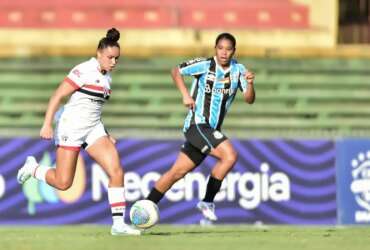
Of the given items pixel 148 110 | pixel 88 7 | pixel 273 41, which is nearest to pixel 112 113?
pixel 148 110

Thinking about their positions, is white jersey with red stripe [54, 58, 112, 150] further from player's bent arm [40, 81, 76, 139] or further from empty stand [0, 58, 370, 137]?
empty stand [0, 58, 370, 137]

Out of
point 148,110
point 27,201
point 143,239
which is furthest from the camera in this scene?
point 148,110

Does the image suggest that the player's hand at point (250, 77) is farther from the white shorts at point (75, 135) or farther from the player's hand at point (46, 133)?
the player's hand at point (46, 133)

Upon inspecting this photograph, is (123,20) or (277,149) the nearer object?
(277,149)

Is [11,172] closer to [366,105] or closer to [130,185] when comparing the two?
[130,185]

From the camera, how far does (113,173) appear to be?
8.59 meters

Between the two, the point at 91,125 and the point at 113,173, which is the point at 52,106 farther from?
the point at 113,173

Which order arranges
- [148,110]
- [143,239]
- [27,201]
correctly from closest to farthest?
[143,239], [27,201], [148,110]

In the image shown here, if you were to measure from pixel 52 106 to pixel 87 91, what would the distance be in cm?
38

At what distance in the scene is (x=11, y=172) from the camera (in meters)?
12.4

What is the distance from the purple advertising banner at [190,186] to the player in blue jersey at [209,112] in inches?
117

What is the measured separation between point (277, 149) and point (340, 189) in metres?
0.92

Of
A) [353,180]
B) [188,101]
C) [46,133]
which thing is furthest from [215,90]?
[353,180]

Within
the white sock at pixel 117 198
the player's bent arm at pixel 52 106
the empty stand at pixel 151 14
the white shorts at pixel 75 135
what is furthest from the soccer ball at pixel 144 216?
the empty stand at pixel 151 14
